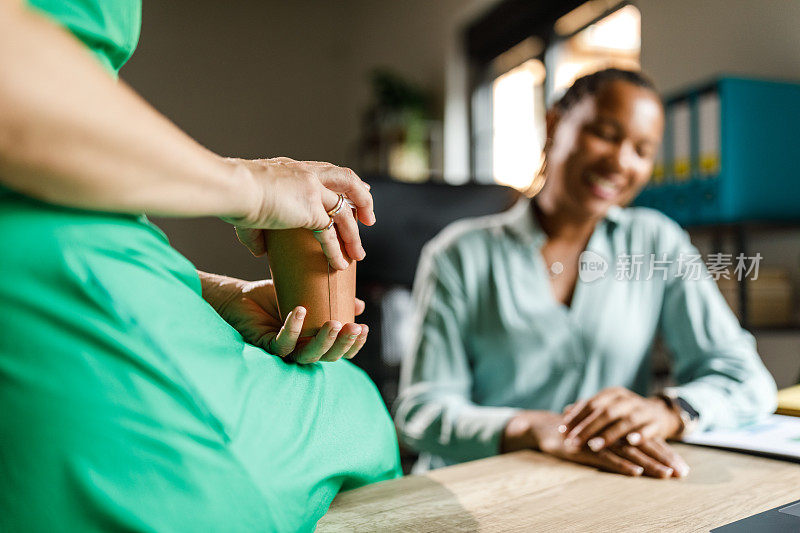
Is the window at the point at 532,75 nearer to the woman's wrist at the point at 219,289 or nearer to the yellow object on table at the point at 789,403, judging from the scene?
the yellow object on table at the point at 789,403

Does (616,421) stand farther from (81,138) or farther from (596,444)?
(81,138)

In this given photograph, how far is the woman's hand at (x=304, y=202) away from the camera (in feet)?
1.31

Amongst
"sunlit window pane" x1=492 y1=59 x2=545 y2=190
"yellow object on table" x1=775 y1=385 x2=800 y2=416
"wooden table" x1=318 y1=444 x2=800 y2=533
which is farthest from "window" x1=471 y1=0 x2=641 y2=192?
"wooden table" x1=318 y1=444 x2=800 y2=533

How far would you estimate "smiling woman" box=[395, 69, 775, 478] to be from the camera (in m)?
1.25

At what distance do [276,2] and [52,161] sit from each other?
14.4ft

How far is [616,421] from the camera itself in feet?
2.73

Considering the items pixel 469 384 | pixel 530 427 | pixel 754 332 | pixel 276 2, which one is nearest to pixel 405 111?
pixel 276 2

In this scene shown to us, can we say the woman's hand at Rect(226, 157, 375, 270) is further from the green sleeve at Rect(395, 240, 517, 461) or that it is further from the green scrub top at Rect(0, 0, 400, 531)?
the green sleeve at Rect(395, 240, 517, 461)

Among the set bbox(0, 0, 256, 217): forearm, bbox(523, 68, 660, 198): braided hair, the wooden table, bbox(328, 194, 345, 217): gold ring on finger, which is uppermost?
bbox(523, 68, 660, 198): braided hair

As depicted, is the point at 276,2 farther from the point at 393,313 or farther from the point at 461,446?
the point at 461,446

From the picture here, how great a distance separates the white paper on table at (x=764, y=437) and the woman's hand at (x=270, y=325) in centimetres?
56

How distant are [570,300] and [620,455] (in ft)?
2.04

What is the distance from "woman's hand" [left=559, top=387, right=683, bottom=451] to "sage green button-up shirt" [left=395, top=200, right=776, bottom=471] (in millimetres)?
338

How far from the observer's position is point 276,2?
4.29 metres
